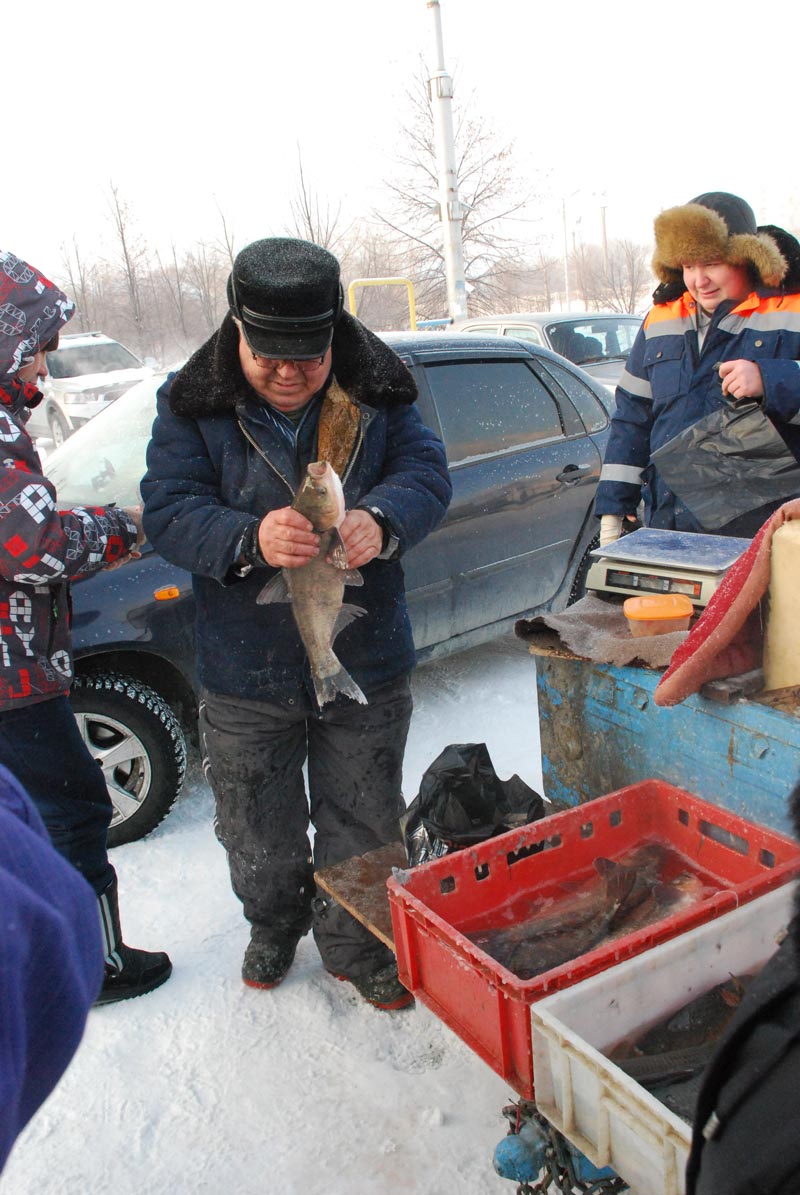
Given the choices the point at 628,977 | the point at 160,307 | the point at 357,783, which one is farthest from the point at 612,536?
the point at 160,307

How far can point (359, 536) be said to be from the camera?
2.51m

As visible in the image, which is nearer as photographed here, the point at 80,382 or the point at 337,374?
the point at 337,374

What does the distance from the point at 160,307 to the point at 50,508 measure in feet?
99.5

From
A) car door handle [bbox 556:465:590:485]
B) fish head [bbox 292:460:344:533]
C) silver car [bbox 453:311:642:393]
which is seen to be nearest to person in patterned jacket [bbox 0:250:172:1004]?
fish head [bbox 292:460:344:533]

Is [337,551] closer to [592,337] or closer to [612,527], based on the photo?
[612,527]

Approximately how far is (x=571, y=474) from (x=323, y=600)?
3.15 meters

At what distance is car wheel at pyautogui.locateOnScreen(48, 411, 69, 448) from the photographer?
691 inches

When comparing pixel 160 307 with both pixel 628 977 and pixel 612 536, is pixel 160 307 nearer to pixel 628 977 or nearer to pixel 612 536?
pixel 612 536

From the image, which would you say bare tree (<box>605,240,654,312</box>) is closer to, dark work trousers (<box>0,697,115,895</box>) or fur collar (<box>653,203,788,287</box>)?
fur collar (<box>653,203,788,287</box>)

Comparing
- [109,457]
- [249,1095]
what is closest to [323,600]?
[249,1095]

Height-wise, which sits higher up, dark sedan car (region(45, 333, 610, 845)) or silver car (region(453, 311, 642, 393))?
silver car (region(453, 311, 642, 393))

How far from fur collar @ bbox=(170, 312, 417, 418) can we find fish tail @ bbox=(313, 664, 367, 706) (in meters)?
0.82

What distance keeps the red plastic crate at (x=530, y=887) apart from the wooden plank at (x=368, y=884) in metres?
0.24

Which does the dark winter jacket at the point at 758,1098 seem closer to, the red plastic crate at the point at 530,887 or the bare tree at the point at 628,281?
the red plastic crate at the point at 530,887
